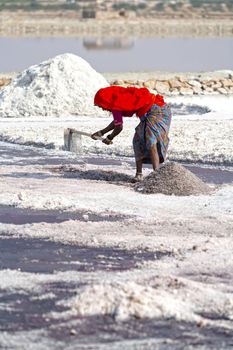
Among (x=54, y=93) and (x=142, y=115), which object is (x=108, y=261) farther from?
(x=54, y=93)

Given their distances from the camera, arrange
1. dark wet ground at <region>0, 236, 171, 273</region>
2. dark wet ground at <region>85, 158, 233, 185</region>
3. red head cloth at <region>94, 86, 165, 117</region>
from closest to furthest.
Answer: dark wet ground at <region>0, 236, 171, 273</region> → red head cloth at <region>94, 86, 165, 117</region> → dark wet ground at <region>85, 158, 233, 185</region>

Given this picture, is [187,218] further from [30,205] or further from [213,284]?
[213,284]

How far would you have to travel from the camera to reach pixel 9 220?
8.70 m

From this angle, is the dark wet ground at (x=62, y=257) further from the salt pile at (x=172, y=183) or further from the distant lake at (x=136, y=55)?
the distant lake at (x=136, y=55)

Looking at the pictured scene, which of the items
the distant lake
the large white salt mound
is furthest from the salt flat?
the distant lake

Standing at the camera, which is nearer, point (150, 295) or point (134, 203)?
point (150, 295)

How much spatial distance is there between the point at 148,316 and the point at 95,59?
34597mm

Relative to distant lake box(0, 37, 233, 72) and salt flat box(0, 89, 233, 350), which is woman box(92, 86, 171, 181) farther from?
distant lake box(0, 37, 233, 72)

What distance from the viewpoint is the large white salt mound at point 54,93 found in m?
18.0

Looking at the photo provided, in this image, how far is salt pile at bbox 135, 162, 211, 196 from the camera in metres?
9.92

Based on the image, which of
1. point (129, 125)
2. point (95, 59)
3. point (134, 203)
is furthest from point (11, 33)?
point (134, 203)

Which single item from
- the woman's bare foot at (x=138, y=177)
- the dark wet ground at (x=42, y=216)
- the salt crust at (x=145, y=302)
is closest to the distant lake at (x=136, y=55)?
the woman's bare foot at (x=138, y=177)

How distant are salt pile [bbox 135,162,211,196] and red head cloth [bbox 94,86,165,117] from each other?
1.77 feet

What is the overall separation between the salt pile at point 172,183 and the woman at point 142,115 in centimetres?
31
